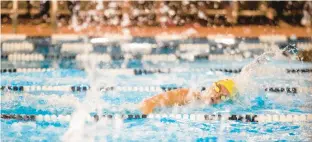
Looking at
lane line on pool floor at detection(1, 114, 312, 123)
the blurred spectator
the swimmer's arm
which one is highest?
the blurred spectator

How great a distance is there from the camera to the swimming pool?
310 cm

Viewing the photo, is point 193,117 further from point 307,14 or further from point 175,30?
point 307,14

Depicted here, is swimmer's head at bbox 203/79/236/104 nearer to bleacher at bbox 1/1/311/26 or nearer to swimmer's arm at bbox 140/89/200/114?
swimmer's arm at bbox 140/89/200/114

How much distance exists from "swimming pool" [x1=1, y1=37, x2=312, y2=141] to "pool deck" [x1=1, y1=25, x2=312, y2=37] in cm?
128

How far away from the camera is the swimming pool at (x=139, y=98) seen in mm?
3100

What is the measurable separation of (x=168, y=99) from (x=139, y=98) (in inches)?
22.9

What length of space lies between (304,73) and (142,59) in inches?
83.1

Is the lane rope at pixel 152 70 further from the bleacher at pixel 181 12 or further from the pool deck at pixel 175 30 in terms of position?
the bleacher at pixel 181 12

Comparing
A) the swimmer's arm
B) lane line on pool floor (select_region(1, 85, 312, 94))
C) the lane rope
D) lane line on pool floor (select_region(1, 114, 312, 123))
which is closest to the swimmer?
the swimmer's arm

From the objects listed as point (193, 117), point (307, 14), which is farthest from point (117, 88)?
point (307, 14)

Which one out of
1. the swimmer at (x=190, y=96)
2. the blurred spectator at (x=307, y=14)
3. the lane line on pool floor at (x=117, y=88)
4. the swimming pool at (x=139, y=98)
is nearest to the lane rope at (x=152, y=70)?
the swimming pool at (x=139, y=98)

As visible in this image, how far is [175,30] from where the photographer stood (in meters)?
8.38

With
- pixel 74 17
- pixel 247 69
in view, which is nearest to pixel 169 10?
pixel 74 17

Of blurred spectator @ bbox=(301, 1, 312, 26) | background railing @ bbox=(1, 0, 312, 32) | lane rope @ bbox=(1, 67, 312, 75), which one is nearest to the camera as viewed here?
lane rope @ bbox=(1, 67, 312, 75)
